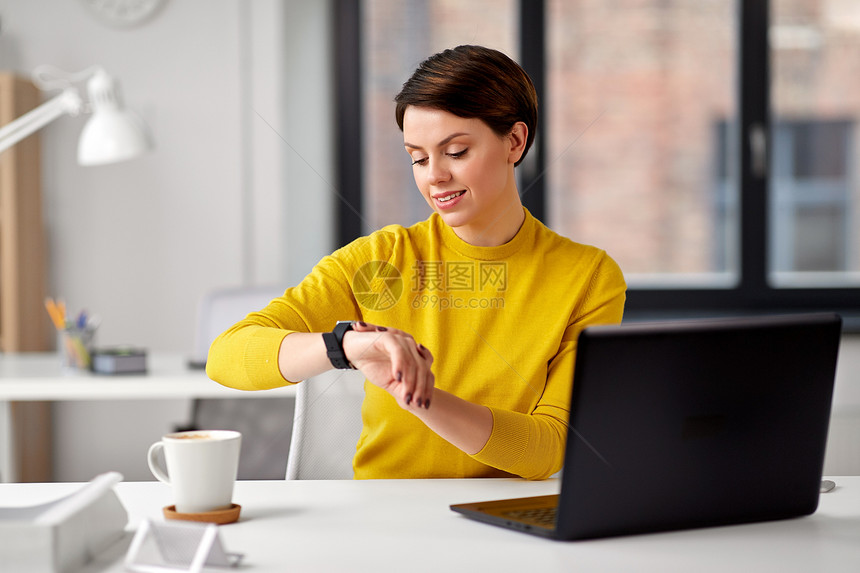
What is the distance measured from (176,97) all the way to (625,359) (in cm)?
227

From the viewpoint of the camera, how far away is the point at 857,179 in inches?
113

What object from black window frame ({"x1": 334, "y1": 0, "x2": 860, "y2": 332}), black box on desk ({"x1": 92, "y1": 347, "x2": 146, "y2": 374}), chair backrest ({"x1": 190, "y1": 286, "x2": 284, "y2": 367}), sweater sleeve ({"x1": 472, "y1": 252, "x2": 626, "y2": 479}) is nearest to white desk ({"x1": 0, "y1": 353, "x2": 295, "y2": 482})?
black box on desk ({"x1": 92, "y1": 347, "x2": 146, "y2": 374})

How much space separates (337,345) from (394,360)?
105 mm

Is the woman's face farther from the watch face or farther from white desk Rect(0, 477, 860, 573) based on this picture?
the watch face

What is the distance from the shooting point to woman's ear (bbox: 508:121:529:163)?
3.45 feet

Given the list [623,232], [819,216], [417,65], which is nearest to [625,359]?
[417,65]

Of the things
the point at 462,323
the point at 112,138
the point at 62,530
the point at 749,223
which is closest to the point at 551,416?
the point at 462,323

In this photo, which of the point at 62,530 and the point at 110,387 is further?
the point at 110,387

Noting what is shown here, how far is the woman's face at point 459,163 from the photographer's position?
99 cm

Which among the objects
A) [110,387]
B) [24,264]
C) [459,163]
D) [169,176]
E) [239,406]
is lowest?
[239,406]

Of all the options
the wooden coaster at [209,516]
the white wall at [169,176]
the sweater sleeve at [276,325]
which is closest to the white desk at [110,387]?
the white wall at [169,176]

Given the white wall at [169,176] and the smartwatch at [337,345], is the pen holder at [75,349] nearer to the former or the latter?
the white wall at [169,176]

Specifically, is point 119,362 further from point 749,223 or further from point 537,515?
point 749,223

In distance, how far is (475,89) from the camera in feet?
3.37
